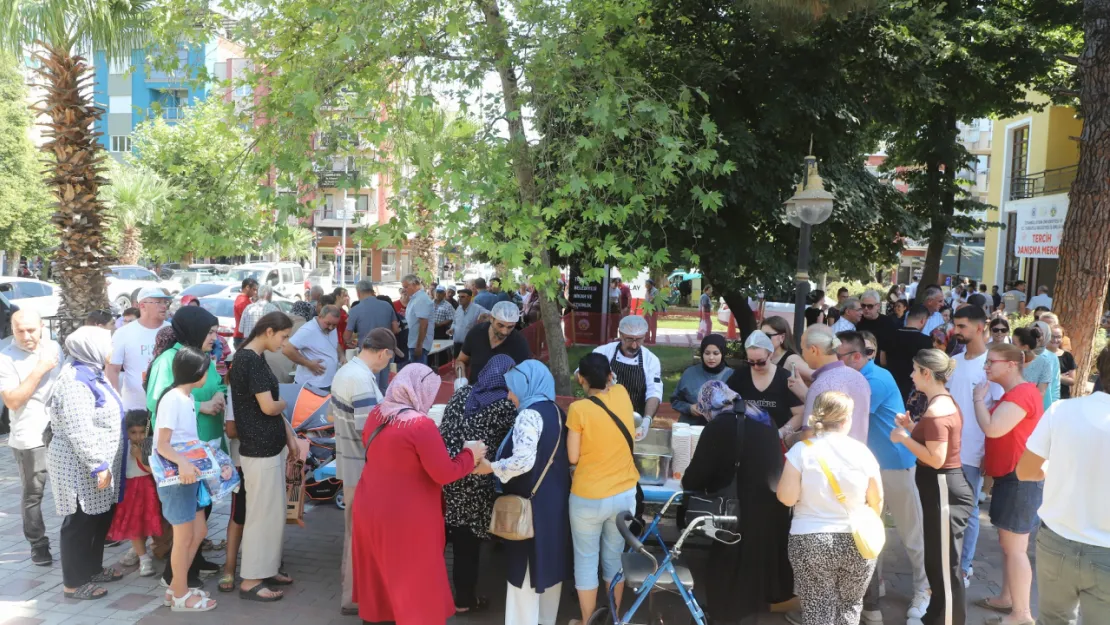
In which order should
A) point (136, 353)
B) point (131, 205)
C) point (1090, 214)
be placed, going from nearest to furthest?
point (136, 353), point (1090, 214), point (131, 205)

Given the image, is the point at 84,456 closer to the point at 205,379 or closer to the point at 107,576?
the point at 205,379

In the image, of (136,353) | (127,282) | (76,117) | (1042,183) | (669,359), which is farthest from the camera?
(127,282)

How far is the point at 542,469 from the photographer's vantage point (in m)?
4.45

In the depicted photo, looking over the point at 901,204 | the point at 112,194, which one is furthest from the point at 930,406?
the point at 112,194

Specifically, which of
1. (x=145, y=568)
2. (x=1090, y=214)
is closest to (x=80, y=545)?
(x=145, y=568)

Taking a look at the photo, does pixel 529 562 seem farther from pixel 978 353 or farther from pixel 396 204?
pixel 396 204

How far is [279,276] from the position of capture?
28391mm

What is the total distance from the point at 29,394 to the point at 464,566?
3.19 m

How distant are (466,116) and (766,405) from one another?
546 centimetres

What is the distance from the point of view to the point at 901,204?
557 inches

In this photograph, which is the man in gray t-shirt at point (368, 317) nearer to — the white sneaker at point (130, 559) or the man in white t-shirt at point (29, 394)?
the white sneaker at point (130, 559)

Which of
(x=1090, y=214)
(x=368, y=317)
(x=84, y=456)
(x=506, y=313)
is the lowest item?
(x=84, y=456)

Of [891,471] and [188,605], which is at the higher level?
[891,471]

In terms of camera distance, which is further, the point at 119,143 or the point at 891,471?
the point at 119,143
